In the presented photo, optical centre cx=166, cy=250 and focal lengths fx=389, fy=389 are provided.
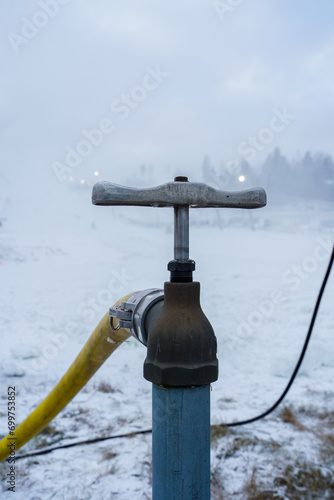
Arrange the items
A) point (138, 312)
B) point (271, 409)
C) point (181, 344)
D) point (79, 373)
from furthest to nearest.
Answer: point (271, 409), point (79, 373), point (138, 312), point (181, 344)

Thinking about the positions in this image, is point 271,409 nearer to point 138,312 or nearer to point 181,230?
point 138,312

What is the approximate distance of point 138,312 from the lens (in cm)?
98

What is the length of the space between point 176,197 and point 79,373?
85cm

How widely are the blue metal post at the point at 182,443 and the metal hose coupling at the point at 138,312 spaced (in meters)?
0.20

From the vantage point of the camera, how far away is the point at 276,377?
357cm

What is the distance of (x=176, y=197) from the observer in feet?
2.67

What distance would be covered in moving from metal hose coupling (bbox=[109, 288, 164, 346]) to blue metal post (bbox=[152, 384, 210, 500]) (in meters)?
0.20

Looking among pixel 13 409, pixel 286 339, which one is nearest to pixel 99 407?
pixel 13 409

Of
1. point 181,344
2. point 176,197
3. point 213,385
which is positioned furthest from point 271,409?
point 176,197

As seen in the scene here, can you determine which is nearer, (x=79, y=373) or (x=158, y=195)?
(x=158, y=195)

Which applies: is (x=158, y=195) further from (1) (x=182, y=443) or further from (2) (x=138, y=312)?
(1) (x=182, y=443)

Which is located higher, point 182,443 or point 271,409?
point 182,443

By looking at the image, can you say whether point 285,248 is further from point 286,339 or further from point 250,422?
point 250,422

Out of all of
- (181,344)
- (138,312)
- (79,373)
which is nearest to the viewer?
(181,344)
